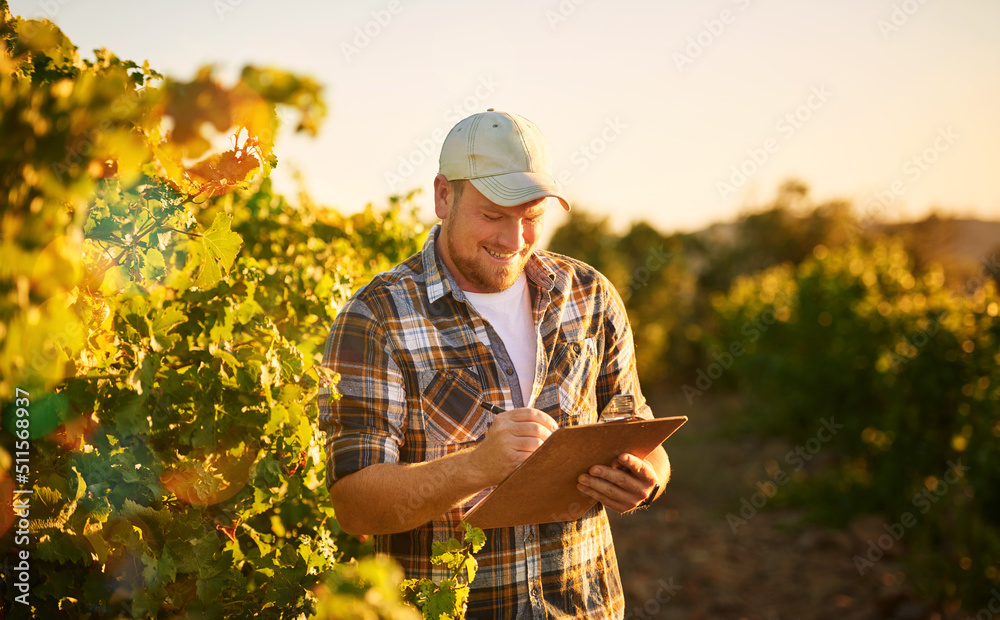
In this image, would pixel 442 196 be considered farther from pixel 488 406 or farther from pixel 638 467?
pixel 638 467

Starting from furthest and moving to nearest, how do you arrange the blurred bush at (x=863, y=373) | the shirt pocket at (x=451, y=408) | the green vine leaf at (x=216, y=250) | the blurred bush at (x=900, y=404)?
the blurred bush at (x=863, y=373) → the blurred bush at (x=900, y=404) → the shirt pocket at (x=451, y=408) → the green vine leaf at (x=216, y=250)

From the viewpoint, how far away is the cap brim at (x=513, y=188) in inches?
82.3

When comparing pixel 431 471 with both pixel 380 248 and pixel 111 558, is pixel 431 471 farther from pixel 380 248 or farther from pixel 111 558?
pixel 380 248

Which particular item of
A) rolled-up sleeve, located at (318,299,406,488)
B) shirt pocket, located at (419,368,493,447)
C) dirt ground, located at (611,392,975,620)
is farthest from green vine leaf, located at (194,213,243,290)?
dirt ground, located at (611,392,975,620)

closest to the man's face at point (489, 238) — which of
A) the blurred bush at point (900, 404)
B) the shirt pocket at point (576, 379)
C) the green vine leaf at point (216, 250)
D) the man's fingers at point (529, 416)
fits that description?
the shirt pocket at point (576, 379)

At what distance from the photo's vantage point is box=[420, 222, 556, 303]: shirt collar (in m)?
2.12

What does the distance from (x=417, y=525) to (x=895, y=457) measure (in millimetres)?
6203

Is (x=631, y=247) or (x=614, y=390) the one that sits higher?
(x=631, y=247)

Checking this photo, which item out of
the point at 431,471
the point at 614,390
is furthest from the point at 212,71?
the point at 614,390

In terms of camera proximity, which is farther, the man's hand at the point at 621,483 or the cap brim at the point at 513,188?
the cap brim at the point at 513,188

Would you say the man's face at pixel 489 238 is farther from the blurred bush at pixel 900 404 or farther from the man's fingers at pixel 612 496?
the blurred bush at pixel 900 404

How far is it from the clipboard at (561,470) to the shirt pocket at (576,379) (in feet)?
0.85

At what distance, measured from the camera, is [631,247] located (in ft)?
63.3

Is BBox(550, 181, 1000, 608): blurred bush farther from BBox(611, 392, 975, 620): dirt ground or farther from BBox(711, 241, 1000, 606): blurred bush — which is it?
BBox(611, 392, 975, 620): dirt ground
